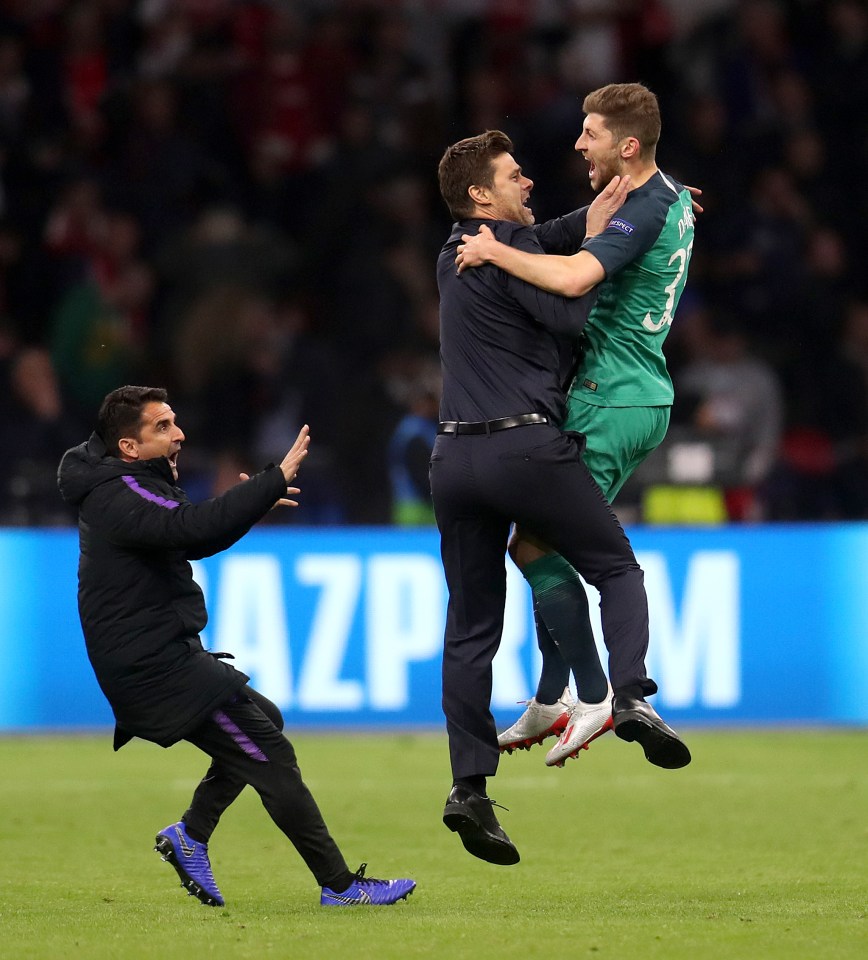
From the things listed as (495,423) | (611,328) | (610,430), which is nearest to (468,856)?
(610,430)

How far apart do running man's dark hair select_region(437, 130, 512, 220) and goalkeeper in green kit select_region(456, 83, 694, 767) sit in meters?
0.17

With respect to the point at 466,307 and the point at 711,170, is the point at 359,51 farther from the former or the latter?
the point at 466,307

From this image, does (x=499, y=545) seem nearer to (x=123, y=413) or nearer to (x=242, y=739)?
(x=242, y=739)

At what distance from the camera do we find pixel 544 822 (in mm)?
9359

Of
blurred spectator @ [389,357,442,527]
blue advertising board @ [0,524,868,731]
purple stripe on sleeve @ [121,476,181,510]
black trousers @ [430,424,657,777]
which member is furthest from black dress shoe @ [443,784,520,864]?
blurred spectator @ [389,357,442,527]

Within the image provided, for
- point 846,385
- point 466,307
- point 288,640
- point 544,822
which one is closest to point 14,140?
point 288,640

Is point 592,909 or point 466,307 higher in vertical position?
point 466,307

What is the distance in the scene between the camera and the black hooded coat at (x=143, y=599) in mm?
6641

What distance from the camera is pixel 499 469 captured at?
6.40 metres

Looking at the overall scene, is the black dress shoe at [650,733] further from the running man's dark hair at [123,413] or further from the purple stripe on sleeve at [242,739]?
the running man's dark hair at [123,413]

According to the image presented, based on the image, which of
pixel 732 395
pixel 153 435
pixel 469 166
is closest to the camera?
pixel 469 166

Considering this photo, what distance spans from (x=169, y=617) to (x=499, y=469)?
1300mm

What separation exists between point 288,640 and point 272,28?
6.38 meters

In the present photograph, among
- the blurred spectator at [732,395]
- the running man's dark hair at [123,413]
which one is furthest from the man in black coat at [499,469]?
the blurred spectator at [732,395]
